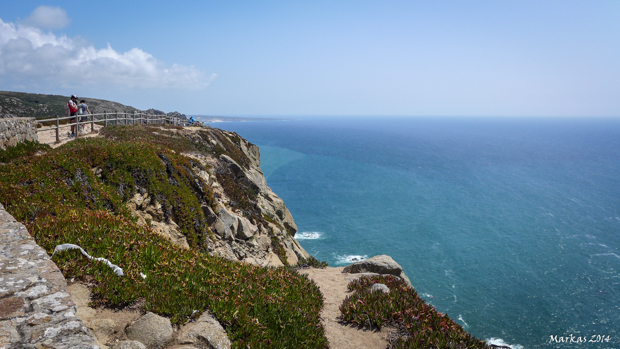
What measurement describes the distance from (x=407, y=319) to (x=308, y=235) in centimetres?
4746

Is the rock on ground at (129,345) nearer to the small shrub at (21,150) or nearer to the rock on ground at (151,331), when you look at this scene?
the rock on ground at (151,331)

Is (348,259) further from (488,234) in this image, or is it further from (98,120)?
(98,120)

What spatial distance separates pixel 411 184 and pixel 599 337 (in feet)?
195

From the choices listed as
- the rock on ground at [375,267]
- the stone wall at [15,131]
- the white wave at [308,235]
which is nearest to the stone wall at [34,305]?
the stone wall at [15,131]

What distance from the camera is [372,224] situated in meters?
60.9

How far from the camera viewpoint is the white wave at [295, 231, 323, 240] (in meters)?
54.2

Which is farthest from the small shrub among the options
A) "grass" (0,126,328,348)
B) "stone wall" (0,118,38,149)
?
"grass" (0,126,328,348)

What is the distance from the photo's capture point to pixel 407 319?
857cm

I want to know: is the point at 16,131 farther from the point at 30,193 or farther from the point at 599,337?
the point at 599,337

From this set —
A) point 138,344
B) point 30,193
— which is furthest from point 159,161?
point 138,344

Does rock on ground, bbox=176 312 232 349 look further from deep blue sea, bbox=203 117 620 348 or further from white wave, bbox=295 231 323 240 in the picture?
white wave, bbox=295 231 323 240

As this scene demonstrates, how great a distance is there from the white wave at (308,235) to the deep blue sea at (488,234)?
0.61 feet

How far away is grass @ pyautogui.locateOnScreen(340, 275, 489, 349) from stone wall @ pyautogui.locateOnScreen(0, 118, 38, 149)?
57.8ft

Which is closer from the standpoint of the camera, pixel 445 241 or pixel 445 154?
pixel 445 241
